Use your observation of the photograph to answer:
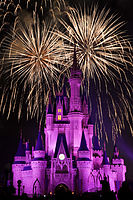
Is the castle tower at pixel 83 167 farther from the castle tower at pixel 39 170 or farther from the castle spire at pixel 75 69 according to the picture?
the castle spire at pixel 75 69

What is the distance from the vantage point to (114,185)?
74312 mm

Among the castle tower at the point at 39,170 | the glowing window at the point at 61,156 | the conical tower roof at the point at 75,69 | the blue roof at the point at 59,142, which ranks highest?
the conical tower roof at the point at 75,69

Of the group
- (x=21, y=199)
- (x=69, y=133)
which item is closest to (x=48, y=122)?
(x=69, y=133)

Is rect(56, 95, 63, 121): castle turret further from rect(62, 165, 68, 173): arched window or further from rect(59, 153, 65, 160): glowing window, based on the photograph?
rect(62, 165, 68, 173): arched window

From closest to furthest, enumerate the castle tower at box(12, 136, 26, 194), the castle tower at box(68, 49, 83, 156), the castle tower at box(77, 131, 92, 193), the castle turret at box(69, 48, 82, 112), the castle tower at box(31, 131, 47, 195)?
the castle tower at box(31, 131, 47, 195), the castle tower at box(77, 131, 92, 193), the castle tower at box(68, 49, 83, 156), the castle turret at box(69, 48, 82, 112), the castle tower at box(12, 136, 26, 194)

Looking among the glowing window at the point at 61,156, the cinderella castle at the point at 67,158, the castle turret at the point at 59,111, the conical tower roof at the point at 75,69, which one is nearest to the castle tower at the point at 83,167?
the cinderella castle at the point at 67,158

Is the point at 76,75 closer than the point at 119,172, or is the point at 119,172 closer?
the point at 76,75

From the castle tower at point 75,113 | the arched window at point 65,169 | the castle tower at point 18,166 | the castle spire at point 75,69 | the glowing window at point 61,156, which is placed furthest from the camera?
the castle spire at point 75,69

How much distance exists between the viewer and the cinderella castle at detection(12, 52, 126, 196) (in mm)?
65062

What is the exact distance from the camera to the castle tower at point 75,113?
70.4 meters

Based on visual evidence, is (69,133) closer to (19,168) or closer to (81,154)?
(81,154)

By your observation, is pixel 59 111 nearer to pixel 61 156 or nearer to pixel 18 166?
pixel 61 156

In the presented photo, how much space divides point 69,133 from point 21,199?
46.8m

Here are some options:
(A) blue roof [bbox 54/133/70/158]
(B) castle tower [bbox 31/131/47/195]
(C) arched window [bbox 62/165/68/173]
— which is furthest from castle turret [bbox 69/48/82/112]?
(C) arched window [bbox 62/165/68/173]
